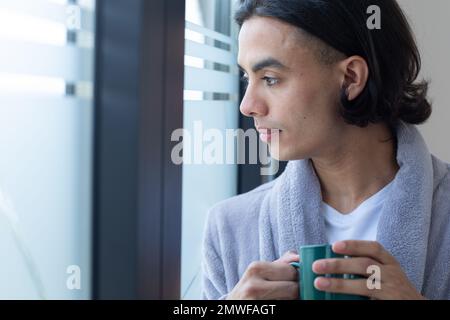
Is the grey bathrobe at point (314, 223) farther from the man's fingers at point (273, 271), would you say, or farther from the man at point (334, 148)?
the man's fingers at point (273, 271)

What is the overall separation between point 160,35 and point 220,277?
41cm

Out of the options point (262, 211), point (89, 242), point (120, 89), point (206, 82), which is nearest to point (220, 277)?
point (262, 211)

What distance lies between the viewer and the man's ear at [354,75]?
1.00m

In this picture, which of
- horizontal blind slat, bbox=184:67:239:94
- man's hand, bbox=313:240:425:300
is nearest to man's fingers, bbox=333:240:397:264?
man's hand, bbox=313:240:425:300

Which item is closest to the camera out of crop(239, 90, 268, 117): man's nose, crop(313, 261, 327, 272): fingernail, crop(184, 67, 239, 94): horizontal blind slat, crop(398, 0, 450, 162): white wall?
crop(313, 261, 327, 272): fingernail

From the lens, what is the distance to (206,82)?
139 cm

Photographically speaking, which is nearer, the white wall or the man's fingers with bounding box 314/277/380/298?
the man's fingers with bounding box 314/277/380/298

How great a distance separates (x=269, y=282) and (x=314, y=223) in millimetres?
228

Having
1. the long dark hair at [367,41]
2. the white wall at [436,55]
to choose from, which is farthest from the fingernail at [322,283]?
the white wall at [436,55]

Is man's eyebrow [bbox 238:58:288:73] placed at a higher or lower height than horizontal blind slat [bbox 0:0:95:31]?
lower

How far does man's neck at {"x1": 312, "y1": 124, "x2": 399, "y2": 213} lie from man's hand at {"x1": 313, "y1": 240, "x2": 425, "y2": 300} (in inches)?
8.9

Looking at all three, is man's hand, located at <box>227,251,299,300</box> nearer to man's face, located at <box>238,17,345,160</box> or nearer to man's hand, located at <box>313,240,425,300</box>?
man's hand, located at <box>313,240,425,300</box>

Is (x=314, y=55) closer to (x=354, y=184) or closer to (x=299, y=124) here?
(x=299, y=124)

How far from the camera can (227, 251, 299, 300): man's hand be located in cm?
79
